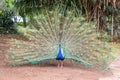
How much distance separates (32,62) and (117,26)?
1023 centimetres

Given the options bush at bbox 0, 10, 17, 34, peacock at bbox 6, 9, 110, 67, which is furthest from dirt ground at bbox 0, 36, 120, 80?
bush at bbox 0, 10, 17, 34

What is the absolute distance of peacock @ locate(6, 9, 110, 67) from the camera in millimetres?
7386

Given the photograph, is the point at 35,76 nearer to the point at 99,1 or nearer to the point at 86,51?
the point at 86,51

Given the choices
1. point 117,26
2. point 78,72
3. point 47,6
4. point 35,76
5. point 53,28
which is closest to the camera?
point 35,76

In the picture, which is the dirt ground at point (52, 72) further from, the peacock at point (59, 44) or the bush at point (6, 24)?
the bush at point (6, 24)

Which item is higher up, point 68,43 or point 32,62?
point 68,43

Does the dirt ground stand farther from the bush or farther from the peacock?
the bush

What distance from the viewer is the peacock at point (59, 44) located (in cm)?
739

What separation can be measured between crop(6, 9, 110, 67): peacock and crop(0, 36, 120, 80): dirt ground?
220mm

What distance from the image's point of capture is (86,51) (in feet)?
24.6

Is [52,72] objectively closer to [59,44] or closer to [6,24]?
[59,44]

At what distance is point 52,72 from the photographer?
7035mm

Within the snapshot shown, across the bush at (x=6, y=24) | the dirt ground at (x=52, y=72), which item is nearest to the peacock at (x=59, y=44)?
the dirt ground at (x=52, y=72)

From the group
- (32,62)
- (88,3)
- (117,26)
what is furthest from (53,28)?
(117,26)
